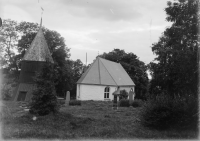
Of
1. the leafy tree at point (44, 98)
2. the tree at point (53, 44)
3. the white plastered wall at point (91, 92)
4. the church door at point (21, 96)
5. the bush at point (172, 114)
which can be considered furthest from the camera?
Answer: the tree at point (53, 44)

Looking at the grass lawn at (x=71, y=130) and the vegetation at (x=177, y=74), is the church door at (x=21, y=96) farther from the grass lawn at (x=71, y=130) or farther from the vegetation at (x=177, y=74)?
the grass lawn at (x=71, y=130)

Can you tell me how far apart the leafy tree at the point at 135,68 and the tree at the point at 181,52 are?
30309 mm

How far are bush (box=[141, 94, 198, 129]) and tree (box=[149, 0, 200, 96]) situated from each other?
3.04 metres

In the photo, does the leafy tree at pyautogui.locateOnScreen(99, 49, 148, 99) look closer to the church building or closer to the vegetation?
the church building

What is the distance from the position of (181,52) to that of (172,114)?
532 centimetres

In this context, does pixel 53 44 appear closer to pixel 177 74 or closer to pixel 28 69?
pixel 28 69

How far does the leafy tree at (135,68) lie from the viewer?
4975cm

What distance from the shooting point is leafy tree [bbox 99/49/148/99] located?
Answer: 49750 millimetres

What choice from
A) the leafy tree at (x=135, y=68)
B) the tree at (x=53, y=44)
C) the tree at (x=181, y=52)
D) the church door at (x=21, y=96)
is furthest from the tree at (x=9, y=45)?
the tree at (x=181, y=52)

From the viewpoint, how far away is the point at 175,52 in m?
16.2

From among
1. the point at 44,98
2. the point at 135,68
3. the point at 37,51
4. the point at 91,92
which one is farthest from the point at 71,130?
the point at 135,68

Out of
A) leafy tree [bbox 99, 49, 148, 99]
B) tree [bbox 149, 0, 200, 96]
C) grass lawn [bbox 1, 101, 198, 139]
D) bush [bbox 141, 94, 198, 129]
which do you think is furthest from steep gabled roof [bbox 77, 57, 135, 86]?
bush [bbox 141, 94, 198, 129]

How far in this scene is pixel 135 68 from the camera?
50.5 m

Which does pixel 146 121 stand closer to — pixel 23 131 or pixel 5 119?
pixel 23 131
